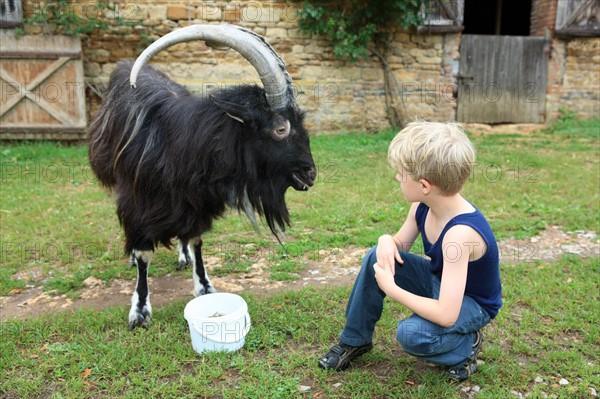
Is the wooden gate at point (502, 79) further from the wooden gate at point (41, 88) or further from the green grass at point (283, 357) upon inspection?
the green grass at point (283, 357)

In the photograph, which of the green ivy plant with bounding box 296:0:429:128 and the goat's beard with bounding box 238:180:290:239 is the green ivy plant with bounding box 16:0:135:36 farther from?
the goat's beard with bounding box 238:180:290:239

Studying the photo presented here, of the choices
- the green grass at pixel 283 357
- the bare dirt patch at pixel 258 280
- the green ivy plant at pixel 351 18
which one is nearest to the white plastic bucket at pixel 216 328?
the green grass at pixel 283 357

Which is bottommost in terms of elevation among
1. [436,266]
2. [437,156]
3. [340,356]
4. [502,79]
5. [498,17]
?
[340,356]

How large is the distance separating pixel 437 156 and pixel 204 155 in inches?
57.7

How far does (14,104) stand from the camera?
344 inches

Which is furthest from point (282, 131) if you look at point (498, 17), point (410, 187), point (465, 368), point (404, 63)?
point (498, 17)

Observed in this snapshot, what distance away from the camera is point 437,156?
97.1 inches

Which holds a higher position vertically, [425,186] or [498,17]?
[498,17]

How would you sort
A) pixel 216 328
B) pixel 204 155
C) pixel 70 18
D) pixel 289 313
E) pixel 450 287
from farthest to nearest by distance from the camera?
pixel 70 18
pixel 289 313
pixel 204 155
pixel 216 328
pixel 450 287

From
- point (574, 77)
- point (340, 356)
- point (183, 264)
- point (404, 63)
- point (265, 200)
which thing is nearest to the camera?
point (340, 356)

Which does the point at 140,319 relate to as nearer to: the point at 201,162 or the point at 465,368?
the point at 201,162

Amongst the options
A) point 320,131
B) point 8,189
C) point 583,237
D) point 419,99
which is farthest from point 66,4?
point 583,237

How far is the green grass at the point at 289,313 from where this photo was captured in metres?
2.87

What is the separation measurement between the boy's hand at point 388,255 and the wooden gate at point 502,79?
8.91 meters
